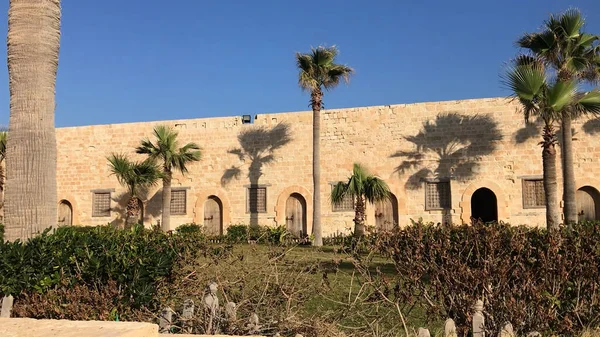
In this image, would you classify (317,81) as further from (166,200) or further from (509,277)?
(509,277)

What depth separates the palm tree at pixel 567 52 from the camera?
1258cm

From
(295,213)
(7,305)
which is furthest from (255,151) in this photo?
(7,305)

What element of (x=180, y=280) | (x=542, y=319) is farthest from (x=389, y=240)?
(x=180, y=280)

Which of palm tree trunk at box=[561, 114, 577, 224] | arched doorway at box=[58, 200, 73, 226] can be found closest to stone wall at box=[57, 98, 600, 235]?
arched doorway at box=[58, 200, 73, 226]

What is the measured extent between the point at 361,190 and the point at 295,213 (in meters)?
3.57

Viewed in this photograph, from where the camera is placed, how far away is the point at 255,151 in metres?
19.4

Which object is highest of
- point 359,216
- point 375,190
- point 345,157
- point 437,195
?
point 345,157

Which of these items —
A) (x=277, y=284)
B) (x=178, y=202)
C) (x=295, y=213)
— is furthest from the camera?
(x=178, y=202)

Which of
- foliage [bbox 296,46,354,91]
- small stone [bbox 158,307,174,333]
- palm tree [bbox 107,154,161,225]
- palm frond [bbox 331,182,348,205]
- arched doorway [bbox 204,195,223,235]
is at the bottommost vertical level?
small stone [bbox 158,307,174,333]

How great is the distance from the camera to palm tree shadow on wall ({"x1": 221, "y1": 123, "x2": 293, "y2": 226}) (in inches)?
755

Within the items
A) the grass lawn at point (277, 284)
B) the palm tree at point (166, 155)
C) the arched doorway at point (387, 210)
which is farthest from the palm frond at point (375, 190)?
the grass lawn at point (277, 284)

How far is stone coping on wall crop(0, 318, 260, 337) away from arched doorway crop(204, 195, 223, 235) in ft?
51.8

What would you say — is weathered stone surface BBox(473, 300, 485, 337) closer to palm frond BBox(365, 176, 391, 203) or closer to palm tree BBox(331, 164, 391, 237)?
palm tree BBox(331, 164, 391, 237)

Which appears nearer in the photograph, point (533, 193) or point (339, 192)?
point (339, 192)
